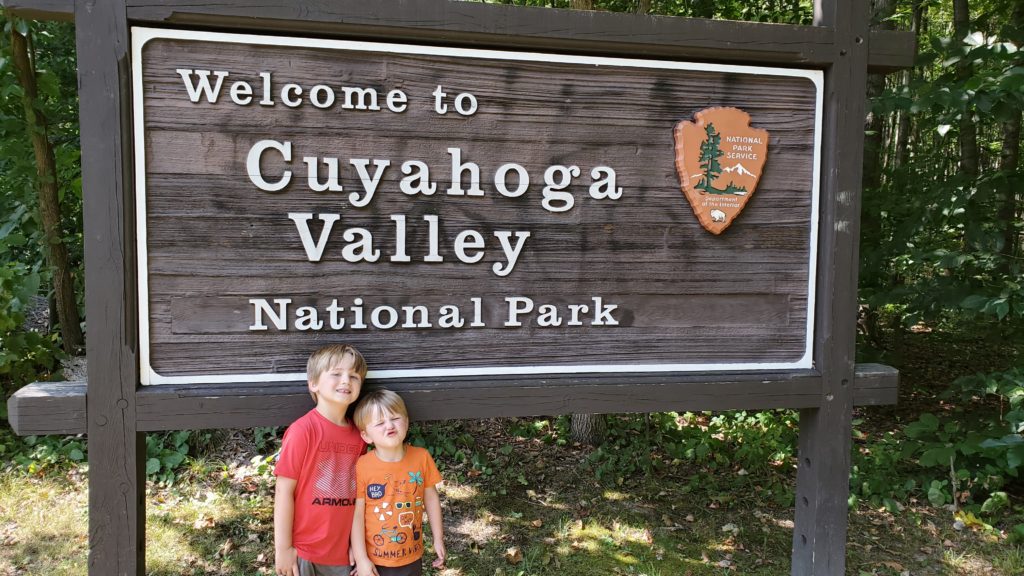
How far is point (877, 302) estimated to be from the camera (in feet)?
14.0

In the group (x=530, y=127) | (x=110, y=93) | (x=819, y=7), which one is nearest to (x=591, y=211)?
(x=530, y=127)

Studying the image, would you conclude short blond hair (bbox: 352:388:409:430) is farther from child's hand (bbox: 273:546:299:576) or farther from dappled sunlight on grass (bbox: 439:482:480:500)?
dappled sunlight on grass (bbox: 439:482:480:500)

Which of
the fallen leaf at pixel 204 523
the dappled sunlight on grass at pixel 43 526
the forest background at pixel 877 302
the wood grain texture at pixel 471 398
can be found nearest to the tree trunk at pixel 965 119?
the forest background at pixel 877 302

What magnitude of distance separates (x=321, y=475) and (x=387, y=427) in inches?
11.5

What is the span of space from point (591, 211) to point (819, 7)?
3.80 ft

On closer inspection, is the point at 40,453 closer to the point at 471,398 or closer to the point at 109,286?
the point at 109,286

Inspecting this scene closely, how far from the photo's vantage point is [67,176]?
4973 mm

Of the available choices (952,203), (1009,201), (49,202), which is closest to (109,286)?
(49,202)

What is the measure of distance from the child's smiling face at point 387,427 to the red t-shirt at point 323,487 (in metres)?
0.14

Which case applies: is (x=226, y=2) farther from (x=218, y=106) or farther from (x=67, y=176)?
(x=67, y=176)

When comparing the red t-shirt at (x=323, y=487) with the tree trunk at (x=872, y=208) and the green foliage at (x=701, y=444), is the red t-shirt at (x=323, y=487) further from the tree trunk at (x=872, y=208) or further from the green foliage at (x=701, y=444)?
the tree trunk at (x=872, y=208)

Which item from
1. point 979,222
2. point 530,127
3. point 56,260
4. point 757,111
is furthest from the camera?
point 56,260

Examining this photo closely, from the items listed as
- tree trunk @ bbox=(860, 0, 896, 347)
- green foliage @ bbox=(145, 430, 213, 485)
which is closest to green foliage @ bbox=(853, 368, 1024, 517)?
tree trunk @ bbox=(860, 0, 896, 347)

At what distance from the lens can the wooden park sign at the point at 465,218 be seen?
2014 millimetres
